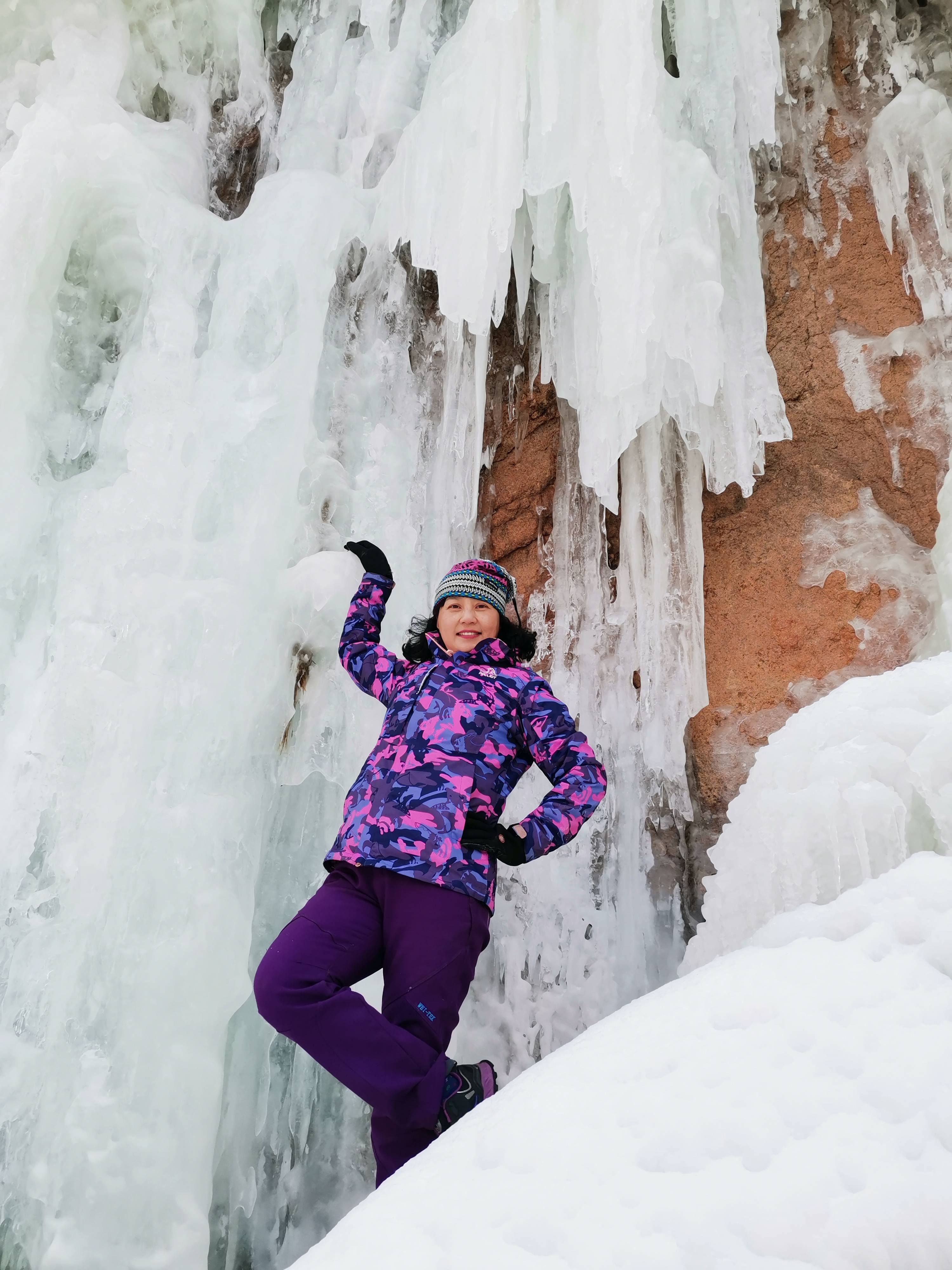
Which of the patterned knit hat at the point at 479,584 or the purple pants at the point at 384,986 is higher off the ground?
the patterned knit hat at the point at 479,584

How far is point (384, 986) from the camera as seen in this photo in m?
1.63

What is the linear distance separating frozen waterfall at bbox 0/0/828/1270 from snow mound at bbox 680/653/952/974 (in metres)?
1.08

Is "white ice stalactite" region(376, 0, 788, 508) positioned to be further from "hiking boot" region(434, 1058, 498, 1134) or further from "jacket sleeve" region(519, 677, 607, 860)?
"hiking boot" region(434, 1058, 498, 1134)

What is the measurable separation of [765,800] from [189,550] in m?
1.59

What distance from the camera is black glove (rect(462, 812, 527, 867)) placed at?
174cm

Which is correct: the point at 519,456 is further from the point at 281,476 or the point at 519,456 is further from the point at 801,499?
the point at 281,476

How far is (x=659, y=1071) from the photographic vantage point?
3.46ft

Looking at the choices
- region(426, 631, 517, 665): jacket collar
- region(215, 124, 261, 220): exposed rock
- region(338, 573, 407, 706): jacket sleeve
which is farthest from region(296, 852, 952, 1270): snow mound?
region(215, 124, 261, 220): exposed rock

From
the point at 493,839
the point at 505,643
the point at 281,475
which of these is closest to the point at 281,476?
the point at 281,475

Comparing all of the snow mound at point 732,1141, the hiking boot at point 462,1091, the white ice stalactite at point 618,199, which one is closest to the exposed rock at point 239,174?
the white ice stalactite at point 618,199

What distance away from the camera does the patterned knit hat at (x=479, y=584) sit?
2.22 meters

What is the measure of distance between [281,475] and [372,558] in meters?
0.55

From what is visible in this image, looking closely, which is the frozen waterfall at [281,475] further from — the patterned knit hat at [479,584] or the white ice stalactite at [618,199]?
the patterned knit hat at [479,584]

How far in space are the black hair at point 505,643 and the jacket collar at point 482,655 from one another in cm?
2
